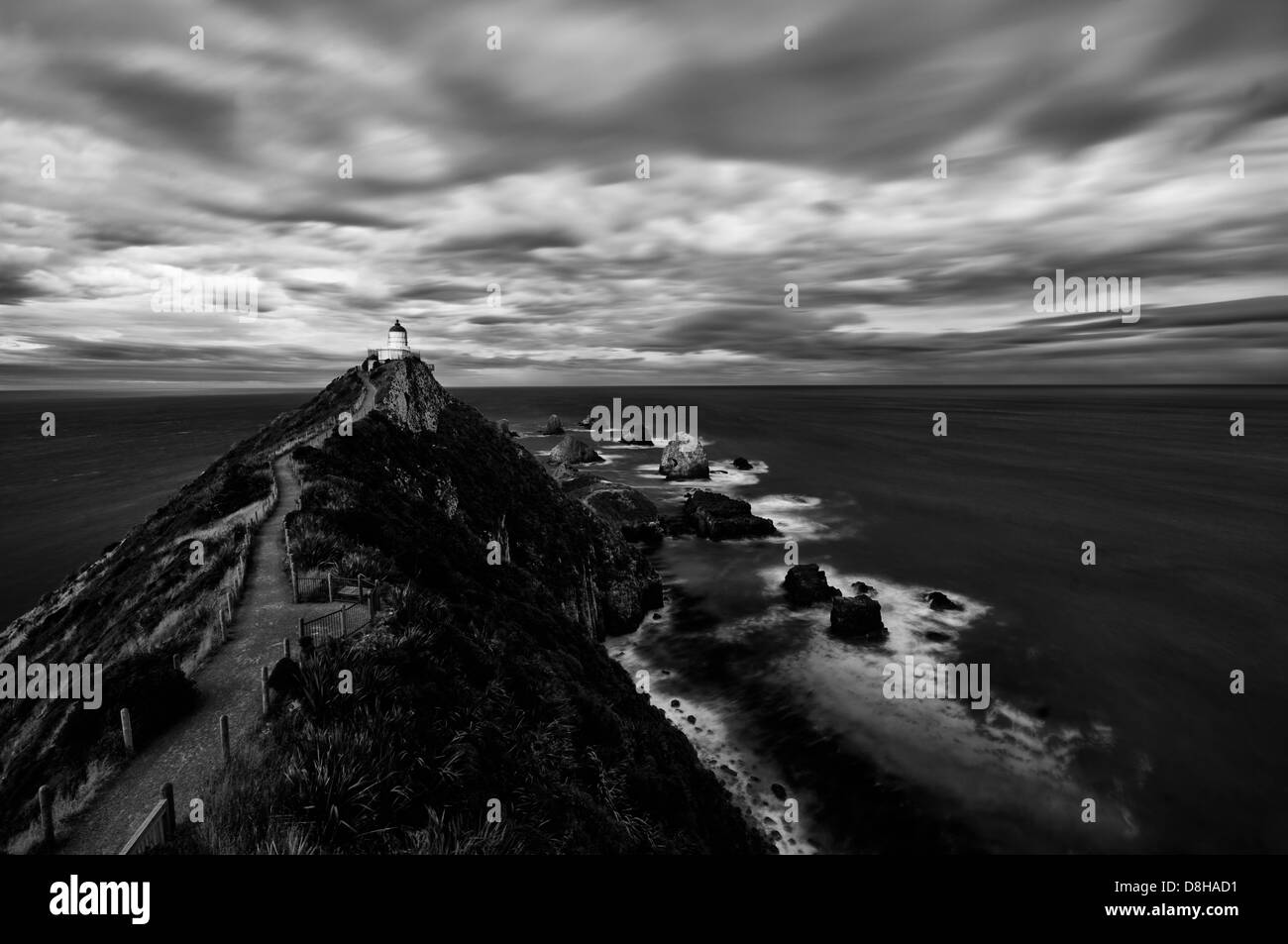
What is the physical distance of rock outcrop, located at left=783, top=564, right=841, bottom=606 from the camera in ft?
143

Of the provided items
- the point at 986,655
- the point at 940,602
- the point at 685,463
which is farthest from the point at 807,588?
the point at 685,463

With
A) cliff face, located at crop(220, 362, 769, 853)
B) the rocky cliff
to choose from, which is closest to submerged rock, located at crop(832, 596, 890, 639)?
the rocky cliff

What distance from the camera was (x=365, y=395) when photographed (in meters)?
43.2

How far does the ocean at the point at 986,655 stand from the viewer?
24.7 m

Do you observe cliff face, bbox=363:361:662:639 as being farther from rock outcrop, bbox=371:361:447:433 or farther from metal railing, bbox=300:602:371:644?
metal railing, bbox=300:602:371:644

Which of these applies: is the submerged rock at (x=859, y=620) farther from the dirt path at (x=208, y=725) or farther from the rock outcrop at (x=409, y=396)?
the dirt path at (x=208, y=725)

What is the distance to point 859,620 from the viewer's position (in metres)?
38.3

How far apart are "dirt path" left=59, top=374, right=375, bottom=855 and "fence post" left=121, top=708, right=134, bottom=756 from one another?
0.71 feet

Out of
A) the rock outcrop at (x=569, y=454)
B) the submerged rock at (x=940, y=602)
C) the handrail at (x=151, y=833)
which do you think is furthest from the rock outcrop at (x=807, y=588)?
the rock outcrop at (x=569, y=454)

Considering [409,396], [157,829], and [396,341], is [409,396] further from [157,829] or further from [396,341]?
[157,829]

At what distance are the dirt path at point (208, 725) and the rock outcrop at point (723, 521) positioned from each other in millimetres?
45163
